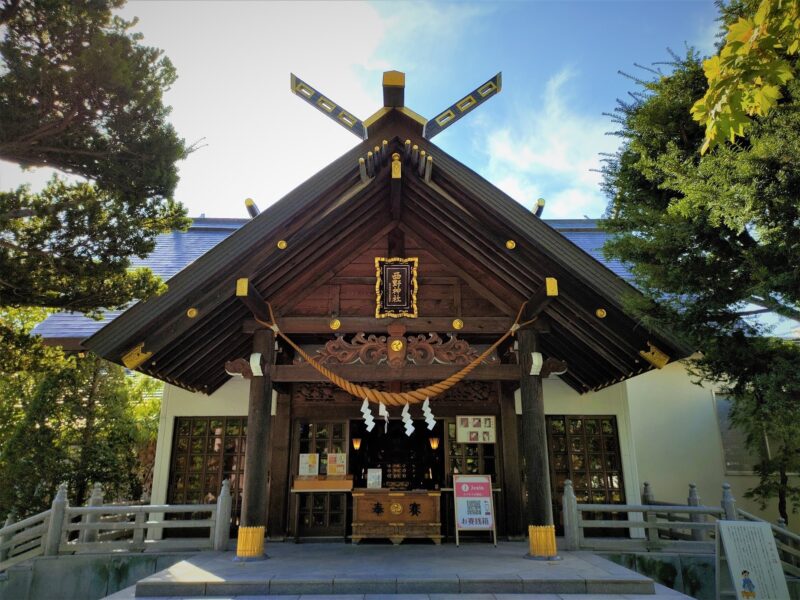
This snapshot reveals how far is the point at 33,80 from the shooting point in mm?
5352

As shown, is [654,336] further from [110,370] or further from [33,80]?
[110,370]

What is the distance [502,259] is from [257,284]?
405 centimetres

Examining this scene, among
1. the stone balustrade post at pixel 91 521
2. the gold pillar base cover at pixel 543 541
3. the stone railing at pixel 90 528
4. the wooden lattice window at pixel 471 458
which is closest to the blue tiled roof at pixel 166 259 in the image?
the stone balustrade post at pixel 91 521

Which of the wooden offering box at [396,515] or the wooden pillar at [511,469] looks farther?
the wooden pillar at [511,469]

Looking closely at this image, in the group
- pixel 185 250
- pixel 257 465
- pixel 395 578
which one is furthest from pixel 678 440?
pixel 185 250

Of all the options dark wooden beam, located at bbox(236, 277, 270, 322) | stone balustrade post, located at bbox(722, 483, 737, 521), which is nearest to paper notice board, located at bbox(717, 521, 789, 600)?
stone balustrade post, located at bbox(722, 483, 737, 521)

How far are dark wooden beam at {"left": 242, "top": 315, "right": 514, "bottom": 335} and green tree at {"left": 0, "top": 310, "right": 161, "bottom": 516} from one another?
4402 millimetres

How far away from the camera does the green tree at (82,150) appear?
Answer: 214 inches

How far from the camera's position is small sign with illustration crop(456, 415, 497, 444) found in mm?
10766

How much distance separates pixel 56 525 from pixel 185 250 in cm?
1012

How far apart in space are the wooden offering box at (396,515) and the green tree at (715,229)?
226 inches

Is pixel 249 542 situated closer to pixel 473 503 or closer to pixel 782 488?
pixel 473 503

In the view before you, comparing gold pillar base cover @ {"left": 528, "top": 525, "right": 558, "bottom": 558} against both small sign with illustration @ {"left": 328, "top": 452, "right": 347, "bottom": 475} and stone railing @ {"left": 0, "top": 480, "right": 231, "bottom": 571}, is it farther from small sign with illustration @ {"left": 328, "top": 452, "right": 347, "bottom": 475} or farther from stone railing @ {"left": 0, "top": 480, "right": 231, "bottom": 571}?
stone railing @ {"left": 0, "top": 480, "right": 231, "bottom": 571}

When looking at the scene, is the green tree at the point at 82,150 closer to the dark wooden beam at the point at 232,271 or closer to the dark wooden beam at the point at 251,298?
the dark wooden beam at the point at 232,271
